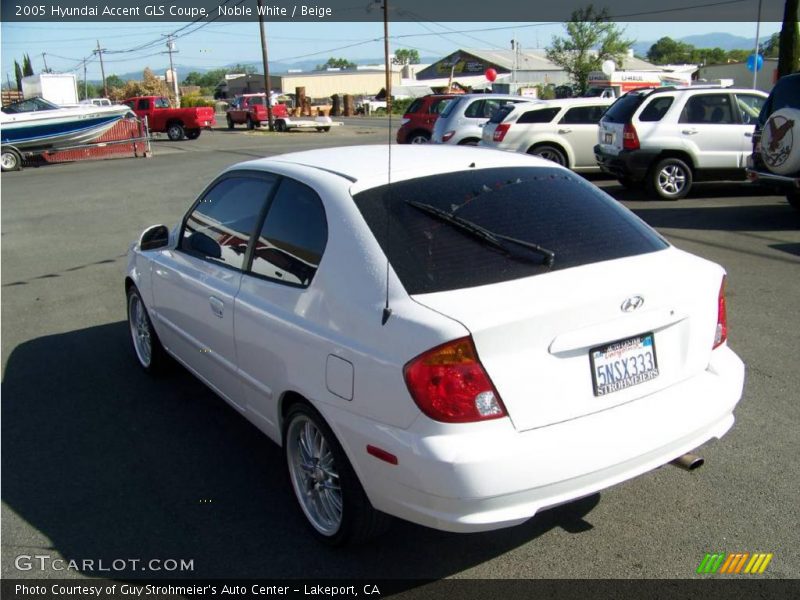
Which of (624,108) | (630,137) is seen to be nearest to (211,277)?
(630,137)

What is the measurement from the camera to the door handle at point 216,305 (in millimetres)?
4121

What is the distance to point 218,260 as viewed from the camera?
431 cm

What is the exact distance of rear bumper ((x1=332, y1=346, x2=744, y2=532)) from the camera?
9.12 ft

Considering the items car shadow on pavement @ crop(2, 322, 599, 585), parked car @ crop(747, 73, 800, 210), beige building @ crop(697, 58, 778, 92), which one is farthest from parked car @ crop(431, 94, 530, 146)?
beige building @ crop(697, 58, 778, 92)

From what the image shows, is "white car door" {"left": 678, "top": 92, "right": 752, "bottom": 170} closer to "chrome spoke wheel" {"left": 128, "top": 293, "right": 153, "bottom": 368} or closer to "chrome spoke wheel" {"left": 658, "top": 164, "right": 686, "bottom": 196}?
"chrome spoke wheel" {"left": 658, "top": 164, "right": 686, "bottom": 196}

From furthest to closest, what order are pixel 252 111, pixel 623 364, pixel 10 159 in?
pixel 252 111
pixel 10 159
pixel 623 364

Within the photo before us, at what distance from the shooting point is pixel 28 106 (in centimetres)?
2433

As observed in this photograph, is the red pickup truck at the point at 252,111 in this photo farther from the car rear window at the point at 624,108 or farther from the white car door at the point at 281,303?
the white car door at the point at 281,303

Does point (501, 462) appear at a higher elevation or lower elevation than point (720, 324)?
lower

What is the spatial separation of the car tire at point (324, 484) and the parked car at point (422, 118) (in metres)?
19.0

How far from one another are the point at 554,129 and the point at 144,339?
36.9ft

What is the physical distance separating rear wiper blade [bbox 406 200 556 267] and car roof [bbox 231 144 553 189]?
11.2 inches

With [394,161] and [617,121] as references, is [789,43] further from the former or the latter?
[394,161]
